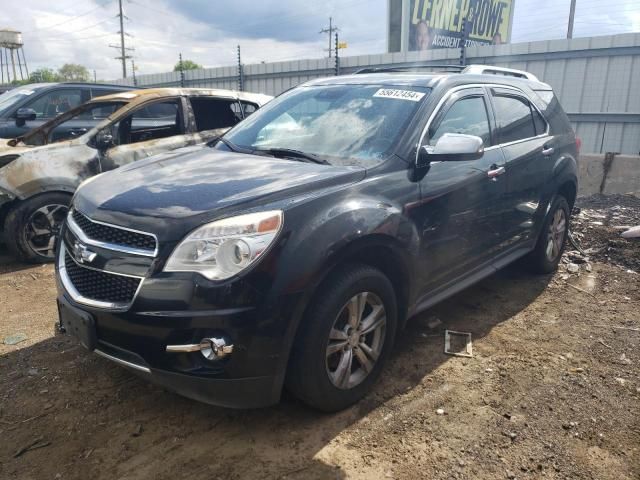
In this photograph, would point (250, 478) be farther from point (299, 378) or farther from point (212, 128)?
point (212, 128)

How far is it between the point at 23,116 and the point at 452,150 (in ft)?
20.7

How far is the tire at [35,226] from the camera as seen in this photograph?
495 centimetres

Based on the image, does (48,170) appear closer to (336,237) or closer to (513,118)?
(336,237)

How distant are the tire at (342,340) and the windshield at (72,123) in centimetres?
429

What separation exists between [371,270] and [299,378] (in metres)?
0.68

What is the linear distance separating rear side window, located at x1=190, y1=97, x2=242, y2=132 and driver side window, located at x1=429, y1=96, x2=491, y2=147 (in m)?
3.62

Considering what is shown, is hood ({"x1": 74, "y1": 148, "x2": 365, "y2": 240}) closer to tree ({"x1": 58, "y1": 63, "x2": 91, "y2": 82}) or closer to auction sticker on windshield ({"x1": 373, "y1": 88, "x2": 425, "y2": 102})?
auction sticker on windshield ({"x1": 373, "y1": 88, "x2": 425, "y2": 102})

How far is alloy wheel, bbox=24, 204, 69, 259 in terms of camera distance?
199 inches

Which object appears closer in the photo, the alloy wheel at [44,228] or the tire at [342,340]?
the tire at [342,340]

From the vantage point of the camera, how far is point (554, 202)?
15.0 feet

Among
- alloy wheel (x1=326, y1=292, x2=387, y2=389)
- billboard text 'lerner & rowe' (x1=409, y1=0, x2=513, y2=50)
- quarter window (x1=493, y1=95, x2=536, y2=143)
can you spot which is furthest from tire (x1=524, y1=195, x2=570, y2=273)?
billboard text 'lerner & rowe' (x1=409, y1=0, x2=513, y2=50)

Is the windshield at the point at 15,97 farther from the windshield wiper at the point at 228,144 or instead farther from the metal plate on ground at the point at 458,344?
the metal plate on ground at the point at 458,344

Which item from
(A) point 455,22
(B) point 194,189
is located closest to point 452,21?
(A) point 455,22

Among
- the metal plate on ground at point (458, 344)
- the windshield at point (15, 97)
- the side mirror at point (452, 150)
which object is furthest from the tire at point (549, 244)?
the windshield at point (15, 97)
